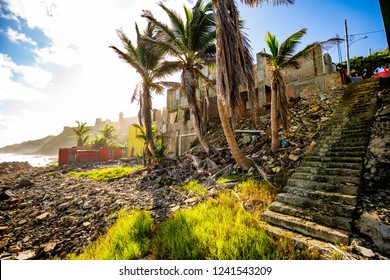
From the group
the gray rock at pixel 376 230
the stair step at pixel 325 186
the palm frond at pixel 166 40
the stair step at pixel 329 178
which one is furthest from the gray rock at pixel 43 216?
the palm frond at pixel 166 40

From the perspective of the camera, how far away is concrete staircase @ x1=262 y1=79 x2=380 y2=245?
115 inches

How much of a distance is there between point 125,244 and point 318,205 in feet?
12.5

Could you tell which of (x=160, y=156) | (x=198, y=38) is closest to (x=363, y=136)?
(x=198, y=38)

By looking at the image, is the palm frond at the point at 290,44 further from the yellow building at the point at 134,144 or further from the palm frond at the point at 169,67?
the yellow building at the point at 134,144

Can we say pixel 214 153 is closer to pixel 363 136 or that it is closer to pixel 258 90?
pixel 363 136

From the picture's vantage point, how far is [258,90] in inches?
564

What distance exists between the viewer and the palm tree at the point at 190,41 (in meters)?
8.17

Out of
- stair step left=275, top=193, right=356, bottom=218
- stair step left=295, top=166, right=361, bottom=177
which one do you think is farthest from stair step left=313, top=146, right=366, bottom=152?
stair step left=275, top=193, right=356, bottom=218

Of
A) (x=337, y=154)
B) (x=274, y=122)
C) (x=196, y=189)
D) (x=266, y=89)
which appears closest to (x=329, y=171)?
(x=337, y=154)

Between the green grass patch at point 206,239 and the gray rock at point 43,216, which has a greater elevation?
the green grass patch at point 206,239

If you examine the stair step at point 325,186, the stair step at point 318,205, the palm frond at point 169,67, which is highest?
the palm frond at point 169,67

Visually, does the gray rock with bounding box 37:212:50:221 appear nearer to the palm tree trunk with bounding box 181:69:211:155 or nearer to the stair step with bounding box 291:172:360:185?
the palm tree trunk with bounding box 181:69:211:155

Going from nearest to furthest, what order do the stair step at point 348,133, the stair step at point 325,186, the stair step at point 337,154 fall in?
the stair step at point 325,186 < the stair step at point 337,154 < the stair step at point 348,133

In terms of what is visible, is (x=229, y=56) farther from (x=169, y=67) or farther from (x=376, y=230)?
Answer: (x=376, y=230)
